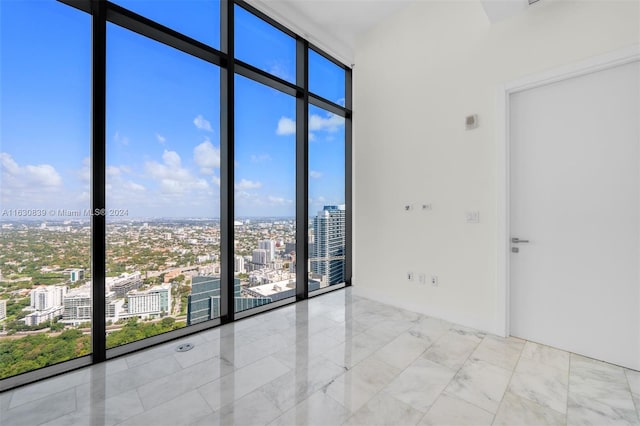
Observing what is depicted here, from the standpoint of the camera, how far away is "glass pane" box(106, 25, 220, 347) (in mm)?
2262

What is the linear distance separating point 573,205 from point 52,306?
4129 mm

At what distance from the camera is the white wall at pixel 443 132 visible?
2.32 meters

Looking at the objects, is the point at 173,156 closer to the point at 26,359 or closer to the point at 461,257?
the point at 26,359

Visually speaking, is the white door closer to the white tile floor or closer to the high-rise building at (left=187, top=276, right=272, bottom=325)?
the white tile floor

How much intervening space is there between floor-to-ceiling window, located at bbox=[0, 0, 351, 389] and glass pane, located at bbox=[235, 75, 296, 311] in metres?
0.02

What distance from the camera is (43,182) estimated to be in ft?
6.34

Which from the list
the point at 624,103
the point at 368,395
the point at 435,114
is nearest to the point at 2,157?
the point at 368,395

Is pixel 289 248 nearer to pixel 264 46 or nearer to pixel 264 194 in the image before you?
pixel 264 194

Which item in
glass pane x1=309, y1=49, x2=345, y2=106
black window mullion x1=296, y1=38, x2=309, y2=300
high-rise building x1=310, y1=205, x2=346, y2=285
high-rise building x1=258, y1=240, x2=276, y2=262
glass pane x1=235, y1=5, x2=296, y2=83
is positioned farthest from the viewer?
high-rise building x1=310, y1=205, x2=346, y2=285

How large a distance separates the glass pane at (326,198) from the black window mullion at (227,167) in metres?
1.17

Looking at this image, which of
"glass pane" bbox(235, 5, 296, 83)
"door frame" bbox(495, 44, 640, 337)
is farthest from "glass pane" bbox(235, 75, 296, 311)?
"door frame" bbox(495, 44, 640, 337)

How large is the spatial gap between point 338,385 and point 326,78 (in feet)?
12.5

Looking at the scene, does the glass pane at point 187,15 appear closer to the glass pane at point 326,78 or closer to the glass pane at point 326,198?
the glass pane at point 326,78

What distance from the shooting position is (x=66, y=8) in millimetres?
2043
